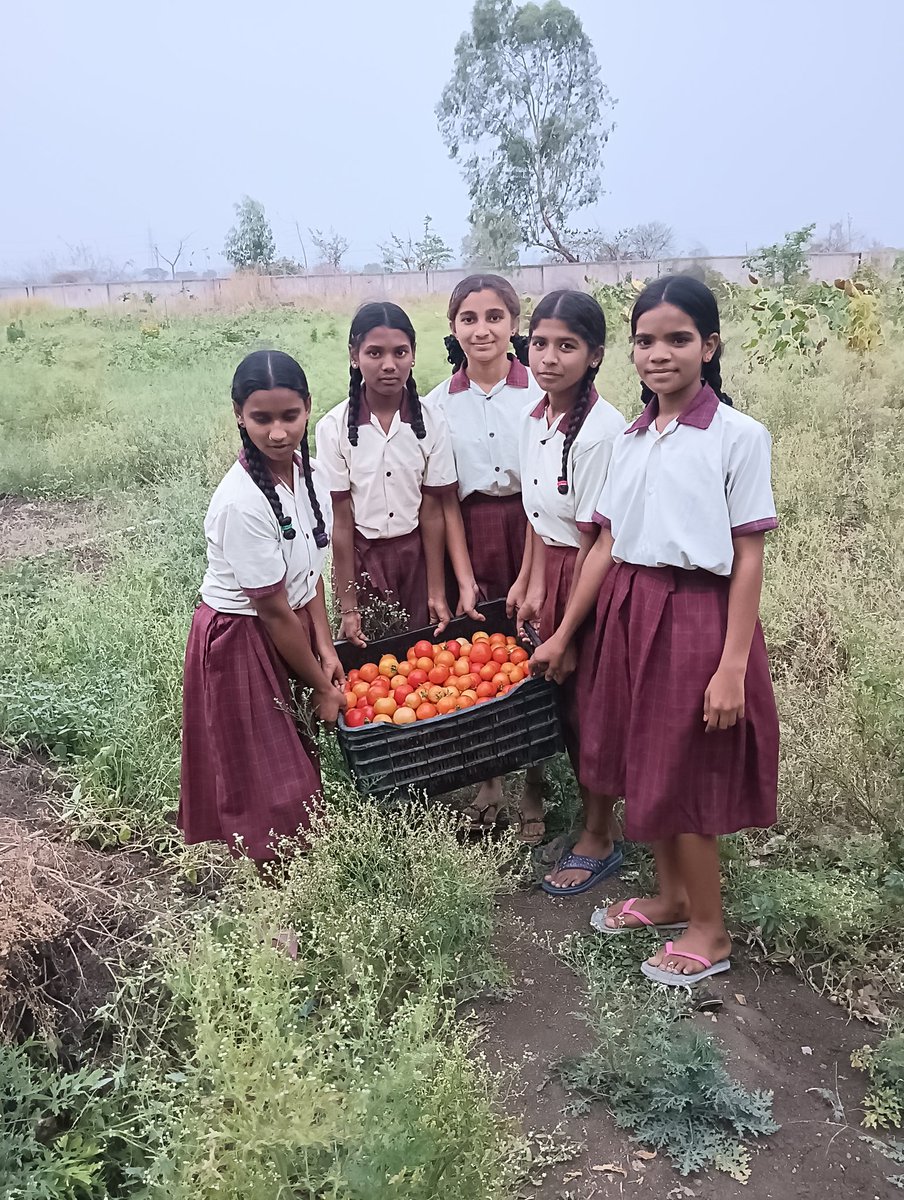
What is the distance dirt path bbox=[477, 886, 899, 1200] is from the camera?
1.91 m

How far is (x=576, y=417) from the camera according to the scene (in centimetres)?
260

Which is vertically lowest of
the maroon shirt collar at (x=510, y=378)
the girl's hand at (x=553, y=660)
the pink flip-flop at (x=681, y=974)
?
the pink flip-flop at (x=681, y=974)

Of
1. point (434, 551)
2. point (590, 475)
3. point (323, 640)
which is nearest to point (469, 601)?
point (434, 551)

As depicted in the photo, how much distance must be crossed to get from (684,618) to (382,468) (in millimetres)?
1126

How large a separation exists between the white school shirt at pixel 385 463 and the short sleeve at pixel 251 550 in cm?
64

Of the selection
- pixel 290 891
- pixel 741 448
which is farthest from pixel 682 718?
pixel 290 891

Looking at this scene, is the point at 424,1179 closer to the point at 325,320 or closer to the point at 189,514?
the point at 189,514

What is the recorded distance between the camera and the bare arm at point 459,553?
120 inches

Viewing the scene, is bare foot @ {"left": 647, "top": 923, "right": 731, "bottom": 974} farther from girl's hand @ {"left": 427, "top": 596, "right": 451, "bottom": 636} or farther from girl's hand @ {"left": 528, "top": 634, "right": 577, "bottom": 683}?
girl's hand @ {"left": 427, "top": 596, "right": 451, "bottom": 636}

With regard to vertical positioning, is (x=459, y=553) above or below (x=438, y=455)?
below

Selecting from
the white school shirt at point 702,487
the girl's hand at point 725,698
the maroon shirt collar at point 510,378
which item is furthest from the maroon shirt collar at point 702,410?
the maroon shirt collar at point 510,378

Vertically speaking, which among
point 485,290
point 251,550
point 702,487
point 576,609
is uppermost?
point 485,290

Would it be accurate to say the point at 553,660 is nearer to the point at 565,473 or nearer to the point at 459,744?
the point at 459,744

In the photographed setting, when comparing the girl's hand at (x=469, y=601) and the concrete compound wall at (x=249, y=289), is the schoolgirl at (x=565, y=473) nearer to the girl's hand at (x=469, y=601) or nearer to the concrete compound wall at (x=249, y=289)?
the girl's hand at (x=469, y=601)
